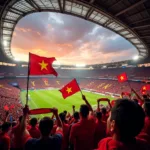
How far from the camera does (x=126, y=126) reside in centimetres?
132

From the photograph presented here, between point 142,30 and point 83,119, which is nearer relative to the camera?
point 83,119

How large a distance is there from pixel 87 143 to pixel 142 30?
56.4 feet

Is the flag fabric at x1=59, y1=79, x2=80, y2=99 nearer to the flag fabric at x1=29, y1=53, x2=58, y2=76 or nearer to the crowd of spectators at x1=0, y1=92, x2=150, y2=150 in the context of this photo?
the flag fabric at x1=29, y1=53, x2=58, y2=76

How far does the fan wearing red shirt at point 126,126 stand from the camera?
132 cm

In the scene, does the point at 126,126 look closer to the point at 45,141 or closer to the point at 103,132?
the point at 45,141

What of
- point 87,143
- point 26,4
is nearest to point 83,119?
point 87,143

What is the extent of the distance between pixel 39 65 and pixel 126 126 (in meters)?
5.07

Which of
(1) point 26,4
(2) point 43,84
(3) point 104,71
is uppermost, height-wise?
(1) point 26,4

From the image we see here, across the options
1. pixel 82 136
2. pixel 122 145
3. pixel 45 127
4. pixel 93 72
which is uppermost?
pixel 93 72

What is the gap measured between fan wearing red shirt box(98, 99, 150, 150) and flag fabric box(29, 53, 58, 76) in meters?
4.72

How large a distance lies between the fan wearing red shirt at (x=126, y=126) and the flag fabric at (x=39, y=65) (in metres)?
4.72

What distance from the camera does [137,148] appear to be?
131 centimetres

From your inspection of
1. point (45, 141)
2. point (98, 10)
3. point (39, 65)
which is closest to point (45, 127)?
point (45, 141)

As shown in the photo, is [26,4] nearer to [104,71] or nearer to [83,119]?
[83,119]
